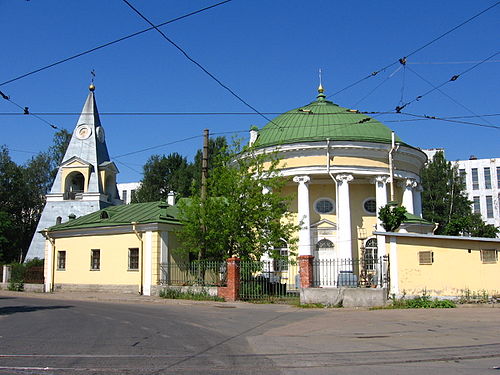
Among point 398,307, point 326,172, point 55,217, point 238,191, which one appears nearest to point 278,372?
point 398,307

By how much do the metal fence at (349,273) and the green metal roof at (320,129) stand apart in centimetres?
877

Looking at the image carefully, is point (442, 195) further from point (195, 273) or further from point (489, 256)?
point (195, 273)

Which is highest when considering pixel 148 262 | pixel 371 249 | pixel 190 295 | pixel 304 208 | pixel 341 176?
pixel 341 176

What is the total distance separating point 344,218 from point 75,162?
22398 millimetres

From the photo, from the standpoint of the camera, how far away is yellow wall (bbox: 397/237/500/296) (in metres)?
19.5

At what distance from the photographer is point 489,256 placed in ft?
64.9

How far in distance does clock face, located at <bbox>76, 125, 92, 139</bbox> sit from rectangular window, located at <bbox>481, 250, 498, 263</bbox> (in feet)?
107

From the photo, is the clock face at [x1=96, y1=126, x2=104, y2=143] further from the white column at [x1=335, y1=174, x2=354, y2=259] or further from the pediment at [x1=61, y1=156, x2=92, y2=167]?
the white column at [x1=335, y1=174, x2=354, y2=259]

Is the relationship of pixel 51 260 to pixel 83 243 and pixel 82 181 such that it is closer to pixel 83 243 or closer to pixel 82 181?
pixel 83 243

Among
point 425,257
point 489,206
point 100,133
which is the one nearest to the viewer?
point 425,257

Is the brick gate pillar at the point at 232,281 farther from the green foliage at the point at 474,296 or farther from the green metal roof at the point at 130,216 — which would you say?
the green foliage at the point at 474,296

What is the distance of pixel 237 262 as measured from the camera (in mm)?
22672

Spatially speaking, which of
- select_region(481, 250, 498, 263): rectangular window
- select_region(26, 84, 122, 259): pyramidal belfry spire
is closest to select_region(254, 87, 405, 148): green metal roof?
select_region(481, 250, 498, 263): rectangular window

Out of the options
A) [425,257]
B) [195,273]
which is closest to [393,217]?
[425,257]
